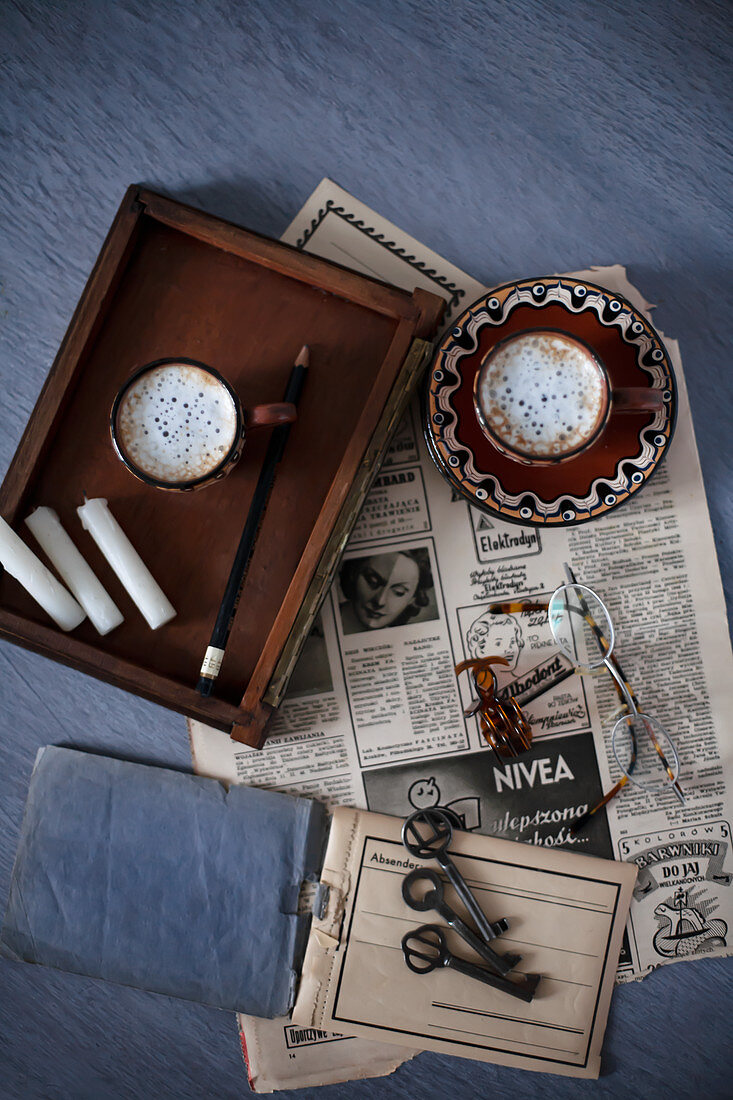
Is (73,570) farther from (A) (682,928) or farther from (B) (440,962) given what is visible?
(A) (682,928)

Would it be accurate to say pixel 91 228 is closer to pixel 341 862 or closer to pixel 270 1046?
pixel 341 862

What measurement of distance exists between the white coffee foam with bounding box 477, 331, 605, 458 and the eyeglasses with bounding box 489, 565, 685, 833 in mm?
164

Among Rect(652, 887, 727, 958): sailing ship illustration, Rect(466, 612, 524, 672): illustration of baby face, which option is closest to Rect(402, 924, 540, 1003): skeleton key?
Rect(652, 887, 727, 958): sailing ship illustration

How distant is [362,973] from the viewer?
646 mm

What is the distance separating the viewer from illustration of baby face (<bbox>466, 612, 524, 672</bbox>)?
66cm

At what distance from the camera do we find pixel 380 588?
662 mm

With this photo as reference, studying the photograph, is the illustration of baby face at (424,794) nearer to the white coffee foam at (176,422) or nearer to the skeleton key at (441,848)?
the skeleton key at (441,848)

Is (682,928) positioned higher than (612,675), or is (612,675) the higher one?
(612,675)

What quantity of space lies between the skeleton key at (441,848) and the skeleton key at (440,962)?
0.03 meters

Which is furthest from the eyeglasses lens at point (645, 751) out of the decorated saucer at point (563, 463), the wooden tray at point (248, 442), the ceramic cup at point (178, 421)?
the ceramic cup at point (178, 421)

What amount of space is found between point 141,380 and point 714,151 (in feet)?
1.85

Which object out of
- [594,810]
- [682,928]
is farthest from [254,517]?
[682,928]

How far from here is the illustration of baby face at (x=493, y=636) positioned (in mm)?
664

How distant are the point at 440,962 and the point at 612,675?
0.97 ft
